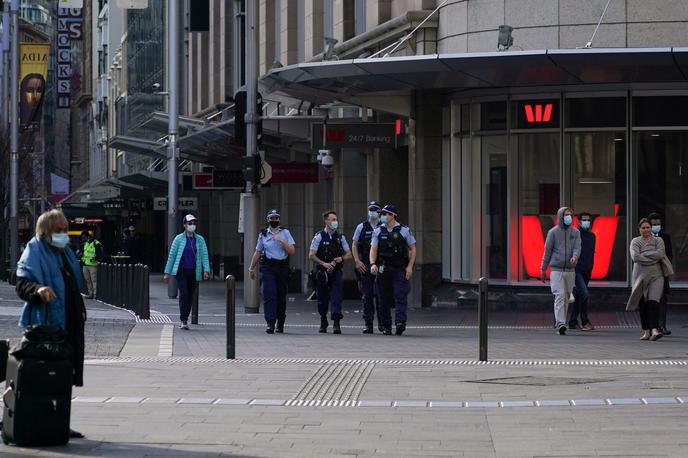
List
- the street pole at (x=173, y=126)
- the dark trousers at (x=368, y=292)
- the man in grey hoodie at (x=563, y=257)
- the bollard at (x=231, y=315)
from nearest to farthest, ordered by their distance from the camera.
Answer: the bollard at (x=231, y=315), the man in grey hoodie at (x=563, y=257), the dark trousers at (x=368, y=292), the street pole at (x=173, y=126)

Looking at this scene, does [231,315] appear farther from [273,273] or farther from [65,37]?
[65,37]

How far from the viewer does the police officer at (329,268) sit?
66.5 feet

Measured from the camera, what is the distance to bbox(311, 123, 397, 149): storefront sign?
87.3 feet

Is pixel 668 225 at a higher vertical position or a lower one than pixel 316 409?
higher

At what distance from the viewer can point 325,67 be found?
23.5 m

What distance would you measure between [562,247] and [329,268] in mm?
3077

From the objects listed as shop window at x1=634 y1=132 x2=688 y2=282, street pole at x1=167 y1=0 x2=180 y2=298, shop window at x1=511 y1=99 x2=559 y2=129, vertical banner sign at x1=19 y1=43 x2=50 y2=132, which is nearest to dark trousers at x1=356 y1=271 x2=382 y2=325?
shop window at x1=511 y1=99 x2=559 y2=129

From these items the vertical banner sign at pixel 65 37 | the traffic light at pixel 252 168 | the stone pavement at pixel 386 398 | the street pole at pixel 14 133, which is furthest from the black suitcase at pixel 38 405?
the vertical banner sign at pixel 65 37

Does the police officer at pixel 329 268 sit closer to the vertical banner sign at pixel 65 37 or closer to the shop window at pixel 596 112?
the shop window at pixel 596 112

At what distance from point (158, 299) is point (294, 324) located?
462 inches

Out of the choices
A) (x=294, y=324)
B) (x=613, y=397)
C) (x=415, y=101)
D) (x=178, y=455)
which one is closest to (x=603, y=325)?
(x=294, y=324)

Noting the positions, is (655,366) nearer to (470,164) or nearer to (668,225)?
(668,225)

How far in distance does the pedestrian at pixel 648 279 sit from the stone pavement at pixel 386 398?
0.30m

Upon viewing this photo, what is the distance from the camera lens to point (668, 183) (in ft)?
80.2
